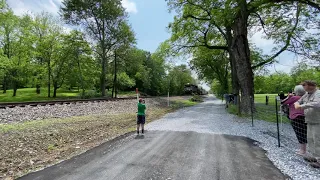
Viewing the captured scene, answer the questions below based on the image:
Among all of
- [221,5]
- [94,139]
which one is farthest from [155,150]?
[221,5]

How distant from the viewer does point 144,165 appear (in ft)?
14.7

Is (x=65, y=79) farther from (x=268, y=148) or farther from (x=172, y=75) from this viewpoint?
(x=268, y=148)

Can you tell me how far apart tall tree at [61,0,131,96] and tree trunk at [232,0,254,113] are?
18.7 meters

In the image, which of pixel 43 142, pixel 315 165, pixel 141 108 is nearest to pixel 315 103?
pixel 315 165

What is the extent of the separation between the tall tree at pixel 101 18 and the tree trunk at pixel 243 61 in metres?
18.7

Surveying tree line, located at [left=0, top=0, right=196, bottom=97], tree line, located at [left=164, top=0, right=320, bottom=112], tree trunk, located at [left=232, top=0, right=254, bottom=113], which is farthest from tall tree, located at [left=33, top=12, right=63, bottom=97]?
tree trunk, located at [left=232, top=0, right=254, bottom=113]

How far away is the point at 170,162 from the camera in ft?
15.2

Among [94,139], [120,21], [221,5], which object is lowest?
[94,139]

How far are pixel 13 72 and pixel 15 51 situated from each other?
345 centimetres

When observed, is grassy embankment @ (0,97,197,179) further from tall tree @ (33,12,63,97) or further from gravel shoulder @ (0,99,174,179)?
tall tree @ (33,12,63,97)

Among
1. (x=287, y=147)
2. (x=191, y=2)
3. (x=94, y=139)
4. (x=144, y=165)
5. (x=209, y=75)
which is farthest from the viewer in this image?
(x=209, y=75)

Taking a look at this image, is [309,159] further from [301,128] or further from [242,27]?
[242,27]

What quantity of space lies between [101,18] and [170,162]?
27.7 m

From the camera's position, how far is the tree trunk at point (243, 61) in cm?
1380
